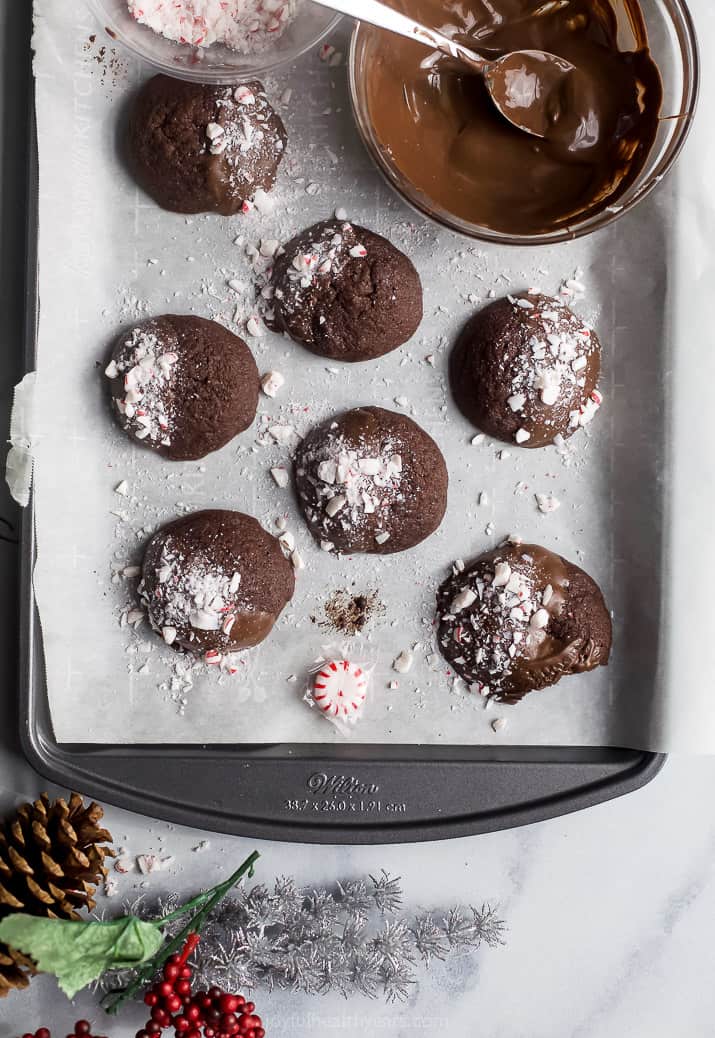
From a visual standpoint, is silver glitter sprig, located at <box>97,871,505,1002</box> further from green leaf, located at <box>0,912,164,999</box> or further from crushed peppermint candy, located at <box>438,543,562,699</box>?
crushed peppermint candy, located at <box>438,543,562,699</box>

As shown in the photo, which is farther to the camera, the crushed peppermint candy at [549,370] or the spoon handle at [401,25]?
the crushed peppermint candy at [549,370]

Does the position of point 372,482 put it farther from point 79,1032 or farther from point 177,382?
point 79,1032

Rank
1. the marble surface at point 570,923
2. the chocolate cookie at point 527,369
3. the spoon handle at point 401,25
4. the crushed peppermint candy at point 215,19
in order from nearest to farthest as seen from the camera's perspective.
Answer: the spoon handle at point 401,25 < the crushed peppermint candy at point 215,19 < the chocolate cookie at point 527,369 < the marble surface at point 570,923

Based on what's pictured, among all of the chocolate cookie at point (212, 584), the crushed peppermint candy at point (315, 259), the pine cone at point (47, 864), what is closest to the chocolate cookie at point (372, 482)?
the chocolate cookie at point (212, 584)

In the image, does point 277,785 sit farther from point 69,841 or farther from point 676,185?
point 676,185

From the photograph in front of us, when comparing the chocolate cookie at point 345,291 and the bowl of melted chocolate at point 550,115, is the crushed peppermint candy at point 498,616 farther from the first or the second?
the bowl of melted chocolate at point 550,115

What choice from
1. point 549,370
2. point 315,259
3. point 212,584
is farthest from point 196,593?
point 549,370
